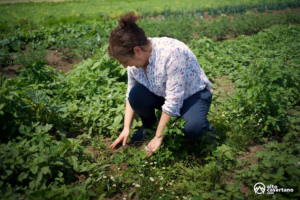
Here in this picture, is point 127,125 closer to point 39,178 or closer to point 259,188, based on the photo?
point 39,178

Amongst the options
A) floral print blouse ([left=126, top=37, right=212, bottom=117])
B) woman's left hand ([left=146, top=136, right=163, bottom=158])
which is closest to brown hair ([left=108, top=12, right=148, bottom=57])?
floral print blouse ([left=126, top=37, right=212, bottom=117])

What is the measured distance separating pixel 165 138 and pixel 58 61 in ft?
11.8

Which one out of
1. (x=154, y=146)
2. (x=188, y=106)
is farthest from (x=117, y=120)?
(x=188, y=106)

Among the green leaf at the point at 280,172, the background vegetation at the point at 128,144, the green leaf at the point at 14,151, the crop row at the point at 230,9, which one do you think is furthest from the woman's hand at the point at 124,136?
the crop row at the point at 230,9

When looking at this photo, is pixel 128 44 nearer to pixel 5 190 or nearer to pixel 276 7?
pixel 5 190

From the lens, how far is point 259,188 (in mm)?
1527

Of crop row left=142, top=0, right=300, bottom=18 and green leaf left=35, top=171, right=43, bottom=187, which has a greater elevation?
crop row left=142, top=0, right=300, bottom=18

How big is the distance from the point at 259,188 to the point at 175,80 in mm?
1102

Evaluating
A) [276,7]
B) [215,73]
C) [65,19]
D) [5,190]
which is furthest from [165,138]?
[276,7]

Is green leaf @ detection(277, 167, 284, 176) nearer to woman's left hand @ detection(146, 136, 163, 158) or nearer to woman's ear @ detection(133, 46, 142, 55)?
woman's left hand @ detection(146, 136, 163, 158)

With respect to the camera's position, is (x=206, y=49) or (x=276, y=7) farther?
(x=276, y=7)

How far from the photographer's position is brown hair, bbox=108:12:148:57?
5.28 feet

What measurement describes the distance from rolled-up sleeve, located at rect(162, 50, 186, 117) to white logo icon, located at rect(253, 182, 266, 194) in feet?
2.93

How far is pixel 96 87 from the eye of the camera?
2924 mm
